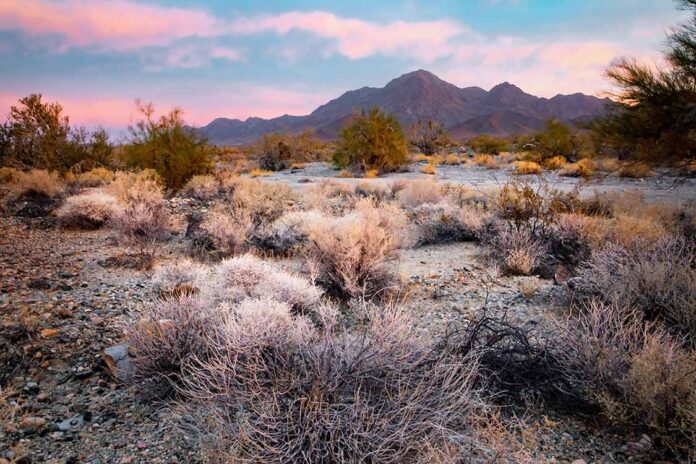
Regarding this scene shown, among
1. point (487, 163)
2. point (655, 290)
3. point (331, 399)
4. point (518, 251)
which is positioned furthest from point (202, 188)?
point (487, 163)

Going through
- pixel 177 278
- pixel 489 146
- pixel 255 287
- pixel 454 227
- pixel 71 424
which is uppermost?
pixel 255 287

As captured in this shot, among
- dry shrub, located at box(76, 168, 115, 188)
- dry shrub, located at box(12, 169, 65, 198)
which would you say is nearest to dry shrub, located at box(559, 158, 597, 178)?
Answer: dry shrub, located at box(76, 168, 115, 188)

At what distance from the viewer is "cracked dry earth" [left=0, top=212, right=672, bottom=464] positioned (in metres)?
2.79

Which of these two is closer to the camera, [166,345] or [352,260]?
[166,345]

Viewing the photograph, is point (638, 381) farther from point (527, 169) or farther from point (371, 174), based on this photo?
point (527, 169)

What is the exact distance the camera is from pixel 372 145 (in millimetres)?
24688

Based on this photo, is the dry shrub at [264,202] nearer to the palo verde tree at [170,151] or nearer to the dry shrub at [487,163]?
the palo verde tree at [170,151]

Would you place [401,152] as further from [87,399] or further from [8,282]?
[87,399]

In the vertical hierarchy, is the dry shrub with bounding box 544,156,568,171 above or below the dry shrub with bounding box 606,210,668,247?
below

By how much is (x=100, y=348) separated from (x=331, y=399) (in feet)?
9.18

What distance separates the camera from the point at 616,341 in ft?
11.1

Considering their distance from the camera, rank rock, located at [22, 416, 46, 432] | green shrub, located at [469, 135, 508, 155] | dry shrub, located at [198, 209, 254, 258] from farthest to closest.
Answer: green shrub, located at [469, 135, 508, 155]
dry shrub, located at [198, 209, 254, 258]
rock, located at [22, 416, 46, 432]

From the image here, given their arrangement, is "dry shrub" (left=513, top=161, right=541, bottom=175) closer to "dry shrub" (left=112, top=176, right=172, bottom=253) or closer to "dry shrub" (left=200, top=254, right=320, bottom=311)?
"dry shrub" (left=112, top=176, right=172, bottom=253)

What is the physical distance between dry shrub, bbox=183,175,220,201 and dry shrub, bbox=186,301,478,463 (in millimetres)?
12103
